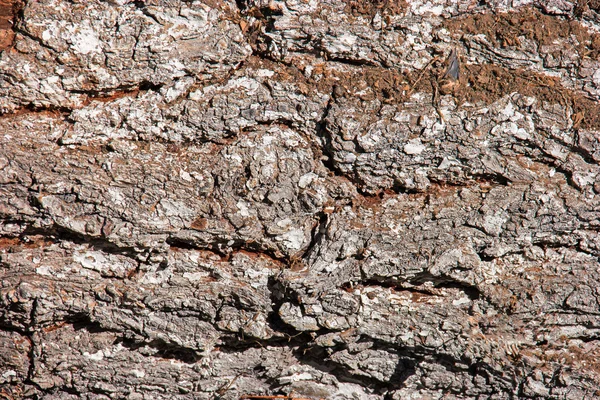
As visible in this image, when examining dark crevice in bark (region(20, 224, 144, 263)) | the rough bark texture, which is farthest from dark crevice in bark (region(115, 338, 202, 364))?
dark crevice in bark (region(20, 224, 144, 263))

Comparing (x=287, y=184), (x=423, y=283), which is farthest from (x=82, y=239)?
(x=423, y=283)

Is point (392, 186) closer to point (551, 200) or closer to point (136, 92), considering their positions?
point (551, 200)

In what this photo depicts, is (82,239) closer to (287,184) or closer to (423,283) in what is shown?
(287,184)

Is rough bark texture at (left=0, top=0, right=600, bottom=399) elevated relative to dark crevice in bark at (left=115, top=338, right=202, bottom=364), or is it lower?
elevated

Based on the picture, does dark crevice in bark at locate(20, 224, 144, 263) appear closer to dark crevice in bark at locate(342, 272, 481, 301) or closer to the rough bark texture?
the rough bark texture

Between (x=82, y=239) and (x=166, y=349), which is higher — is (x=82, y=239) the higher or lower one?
the higher one

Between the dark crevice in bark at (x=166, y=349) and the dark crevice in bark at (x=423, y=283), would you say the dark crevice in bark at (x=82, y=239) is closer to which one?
the dark crevice in bark at (x=166, y=349)

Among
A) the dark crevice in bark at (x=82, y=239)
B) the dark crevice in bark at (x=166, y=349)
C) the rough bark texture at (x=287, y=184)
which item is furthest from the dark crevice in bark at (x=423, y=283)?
the dark crevice in bark at (x=82, y=239)

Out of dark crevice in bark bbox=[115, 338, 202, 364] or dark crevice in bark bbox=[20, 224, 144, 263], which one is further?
dark crevice in bark bbox=[115, 338, 202, 364]
